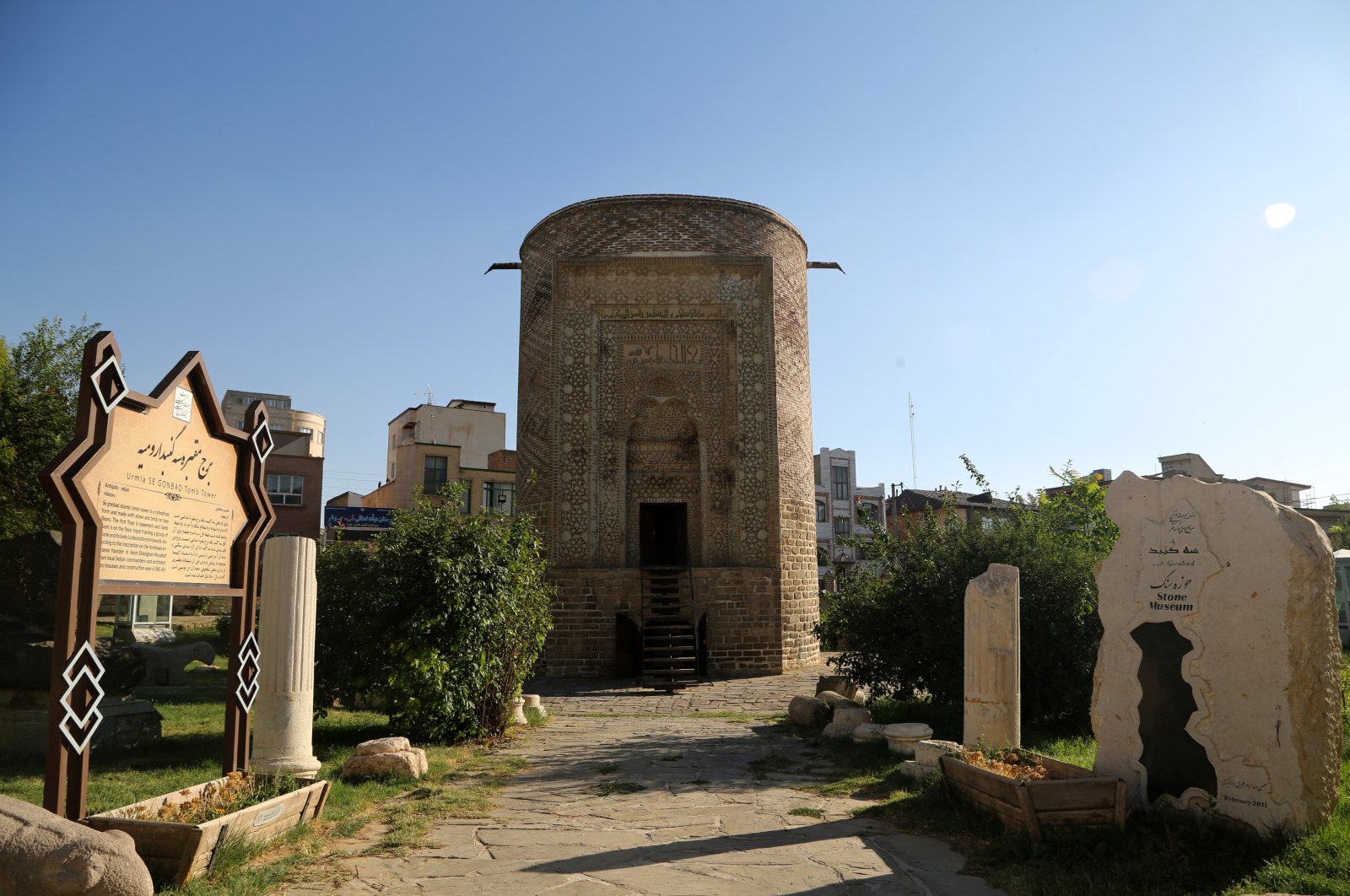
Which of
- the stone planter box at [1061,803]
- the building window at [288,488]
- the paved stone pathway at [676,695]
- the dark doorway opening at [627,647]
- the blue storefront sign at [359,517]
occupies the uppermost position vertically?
the building window at [288,488]

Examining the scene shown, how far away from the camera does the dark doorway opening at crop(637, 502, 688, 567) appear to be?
1962 cm

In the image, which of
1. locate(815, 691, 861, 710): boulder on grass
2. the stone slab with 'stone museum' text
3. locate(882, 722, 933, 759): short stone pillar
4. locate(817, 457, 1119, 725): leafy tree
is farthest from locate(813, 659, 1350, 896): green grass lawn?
locate(815, 691, 861, 710): boulder on grass

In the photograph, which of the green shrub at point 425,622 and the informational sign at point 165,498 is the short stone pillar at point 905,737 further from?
the informational sign at point 165,498

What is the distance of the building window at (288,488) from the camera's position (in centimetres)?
A: 3788

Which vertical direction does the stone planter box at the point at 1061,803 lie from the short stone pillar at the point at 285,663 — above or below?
below

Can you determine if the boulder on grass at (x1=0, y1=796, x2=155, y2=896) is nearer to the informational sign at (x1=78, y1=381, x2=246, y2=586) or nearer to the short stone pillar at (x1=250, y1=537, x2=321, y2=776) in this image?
the informational sign at (x1=78, y1=381, x2=246, y2=586)

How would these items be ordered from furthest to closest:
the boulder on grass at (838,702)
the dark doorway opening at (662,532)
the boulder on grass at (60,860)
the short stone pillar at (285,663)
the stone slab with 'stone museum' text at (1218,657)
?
1. the dark doorway opening at (662,532)
2. the boulder on grass at (838,702)
3. the short stone pillar at (285,663)
4. the stone slab with 'stone museum' text at (1218,657)
5. the boulder on grass at (60,860)

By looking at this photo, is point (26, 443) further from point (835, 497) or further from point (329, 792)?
point (835, 497)

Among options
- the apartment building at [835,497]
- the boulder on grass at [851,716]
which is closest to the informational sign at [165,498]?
the boulder on grass at [851,716]

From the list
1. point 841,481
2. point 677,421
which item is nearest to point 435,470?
point 841,481

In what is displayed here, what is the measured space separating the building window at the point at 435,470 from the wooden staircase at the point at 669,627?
24.6m

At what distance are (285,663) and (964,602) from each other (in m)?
6.42

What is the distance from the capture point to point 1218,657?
5406 millimetres

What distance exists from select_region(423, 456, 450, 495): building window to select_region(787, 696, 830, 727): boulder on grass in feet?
105
